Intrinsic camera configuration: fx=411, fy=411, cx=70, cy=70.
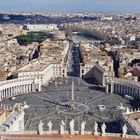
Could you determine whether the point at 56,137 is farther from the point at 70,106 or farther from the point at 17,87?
the point at 17,87

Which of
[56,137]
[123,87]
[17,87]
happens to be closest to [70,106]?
[123,87]

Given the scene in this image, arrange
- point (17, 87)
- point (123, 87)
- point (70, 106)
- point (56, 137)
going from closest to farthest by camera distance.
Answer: point (56, 137), point (70, 106), point (123, 87), point (17, 87)

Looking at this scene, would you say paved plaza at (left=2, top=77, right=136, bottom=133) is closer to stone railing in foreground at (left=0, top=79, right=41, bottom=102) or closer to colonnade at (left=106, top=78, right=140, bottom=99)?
stone railing in foreground at (left=0, top=79, right=41, bottom=102)

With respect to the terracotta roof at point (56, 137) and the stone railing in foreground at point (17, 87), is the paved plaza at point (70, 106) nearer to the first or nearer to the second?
the stone railing in foreground at point (17, 87)

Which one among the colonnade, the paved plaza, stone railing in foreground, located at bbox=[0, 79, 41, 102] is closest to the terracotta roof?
the paved plaza

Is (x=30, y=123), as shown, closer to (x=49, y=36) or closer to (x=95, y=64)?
(x=95, y=64)

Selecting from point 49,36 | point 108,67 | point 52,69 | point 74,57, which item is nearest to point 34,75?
point 52,69
